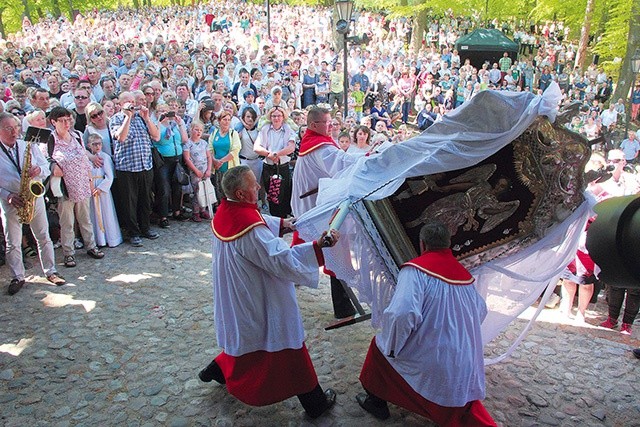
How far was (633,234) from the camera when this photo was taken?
6.42 feet

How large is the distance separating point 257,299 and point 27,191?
11.7 ft

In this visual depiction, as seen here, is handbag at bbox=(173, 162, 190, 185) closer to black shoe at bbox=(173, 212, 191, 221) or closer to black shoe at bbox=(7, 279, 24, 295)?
black shoe at bbox=(173, 212, 191, 221)

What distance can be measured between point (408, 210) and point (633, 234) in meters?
2.55

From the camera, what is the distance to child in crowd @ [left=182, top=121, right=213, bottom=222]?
8.85 metres

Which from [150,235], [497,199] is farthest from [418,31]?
[497,199]

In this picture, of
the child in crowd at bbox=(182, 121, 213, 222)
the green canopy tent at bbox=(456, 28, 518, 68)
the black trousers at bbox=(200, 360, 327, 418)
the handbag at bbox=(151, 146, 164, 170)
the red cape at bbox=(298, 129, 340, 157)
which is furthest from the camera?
the green canopy tent at bbox=(456, 28, 518, 68)

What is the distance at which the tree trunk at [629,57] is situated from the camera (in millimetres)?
20188

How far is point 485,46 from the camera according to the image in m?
25.1

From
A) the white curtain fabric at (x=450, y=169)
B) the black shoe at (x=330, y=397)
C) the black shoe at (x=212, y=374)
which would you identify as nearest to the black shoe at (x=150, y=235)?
the black shoe at (x=212, y=374)

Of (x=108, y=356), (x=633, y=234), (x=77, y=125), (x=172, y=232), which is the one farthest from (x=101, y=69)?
(x=633, y=234)

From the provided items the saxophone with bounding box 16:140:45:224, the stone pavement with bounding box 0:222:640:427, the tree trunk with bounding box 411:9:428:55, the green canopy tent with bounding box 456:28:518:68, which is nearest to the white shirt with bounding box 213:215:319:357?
the stone pavement with bounding box 0:222:640:427

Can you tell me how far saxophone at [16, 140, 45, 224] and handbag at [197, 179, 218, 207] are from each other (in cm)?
301

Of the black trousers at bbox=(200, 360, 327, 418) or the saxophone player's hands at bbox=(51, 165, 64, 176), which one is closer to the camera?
the black trousers at bbox=(200, 360, 327, 418)

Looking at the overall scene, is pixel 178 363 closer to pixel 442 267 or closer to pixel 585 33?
pixel 442 267
